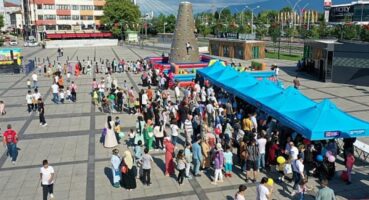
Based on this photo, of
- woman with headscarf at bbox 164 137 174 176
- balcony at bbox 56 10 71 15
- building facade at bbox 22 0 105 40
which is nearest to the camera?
woman with headscarf at bbox 164 137 174 176

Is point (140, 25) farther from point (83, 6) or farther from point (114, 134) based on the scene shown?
point (114, 134)

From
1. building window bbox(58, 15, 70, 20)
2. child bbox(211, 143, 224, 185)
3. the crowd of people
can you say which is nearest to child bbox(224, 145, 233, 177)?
the crowd of people

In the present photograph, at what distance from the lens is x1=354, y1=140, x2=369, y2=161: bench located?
13.4 m

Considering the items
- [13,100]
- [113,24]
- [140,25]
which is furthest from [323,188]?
[140,25]

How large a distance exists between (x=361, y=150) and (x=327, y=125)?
2492 mm

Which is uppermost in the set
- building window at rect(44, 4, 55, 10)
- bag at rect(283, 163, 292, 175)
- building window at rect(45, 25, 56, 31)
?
building window at rect(44, 4, 55, 10)

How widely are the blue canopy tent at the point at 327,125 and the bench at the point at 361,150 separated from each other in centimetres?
135

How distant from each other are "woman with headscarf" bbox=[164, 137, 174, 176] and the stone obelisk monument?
23.3 metres

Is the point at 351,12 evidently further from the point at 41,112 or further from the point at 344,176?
the point at 344,176

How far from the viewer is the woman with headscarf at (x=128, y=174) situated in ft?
37.1

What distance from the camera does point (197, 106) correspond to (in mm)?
17859

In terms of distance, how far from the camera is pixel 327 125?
12148mm

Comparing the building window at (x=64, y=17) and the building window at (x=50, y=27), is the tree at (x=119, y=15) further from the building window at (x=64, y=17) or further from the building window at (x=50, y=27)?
the building window at (x=50, y=27)

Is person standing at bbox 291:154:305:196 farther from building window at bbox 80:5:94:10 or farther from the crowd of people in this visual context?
building window at bbox 80:5:94:10
